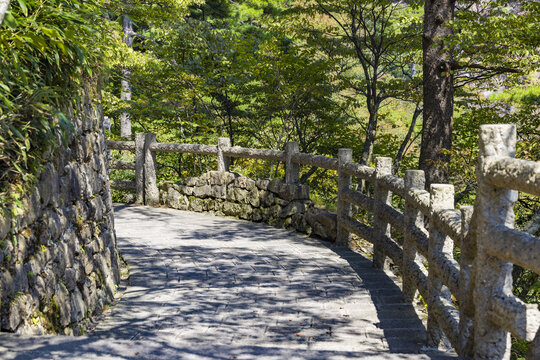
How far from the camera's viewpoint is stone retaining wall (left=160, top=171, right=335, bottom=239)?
920 cm

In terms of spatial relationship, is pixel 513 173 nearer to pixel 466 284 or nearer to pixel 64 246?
pixel 466 284

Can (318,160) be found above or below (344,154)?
below

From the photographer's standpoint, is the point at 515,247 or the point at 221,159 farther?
the point at 221,159

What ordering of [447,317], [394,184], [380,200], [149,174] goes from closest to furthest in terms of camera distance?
[447,317], [394,184], [380,200], [149,174]

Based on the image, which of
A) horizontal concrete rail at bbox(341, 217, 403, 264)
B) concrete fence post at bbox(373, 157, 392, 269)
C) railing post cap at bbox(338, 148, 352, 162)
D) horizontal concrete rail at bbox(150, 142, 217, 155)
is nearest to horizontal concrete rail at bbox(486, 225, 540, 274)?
horizontal concrete rail at bbox(341, 217, 403, 264)

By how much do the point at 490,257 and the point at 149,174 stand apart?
30.9 feet

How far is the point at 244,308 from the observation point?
17.4ft

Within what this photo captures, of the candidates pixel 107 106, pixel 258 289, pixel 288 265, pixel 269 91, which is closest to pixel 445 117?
pixel 288 265

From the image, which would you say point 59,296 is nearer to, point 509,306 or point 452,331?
point 452,331

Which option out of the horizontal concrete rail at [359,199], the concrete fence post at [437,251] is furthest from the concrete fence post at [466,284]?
the horizontal concrete rail at [359,199]

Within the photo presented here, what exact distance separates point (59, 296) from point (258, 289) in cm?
237

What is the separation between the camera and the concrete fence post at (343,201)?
7.90m

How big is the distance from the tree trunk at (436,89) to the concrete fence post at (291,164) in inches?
81.2

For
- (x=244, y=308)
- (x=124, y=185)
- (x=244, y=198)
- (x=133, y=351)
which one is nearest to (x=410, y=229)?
(x=244, y=308)
